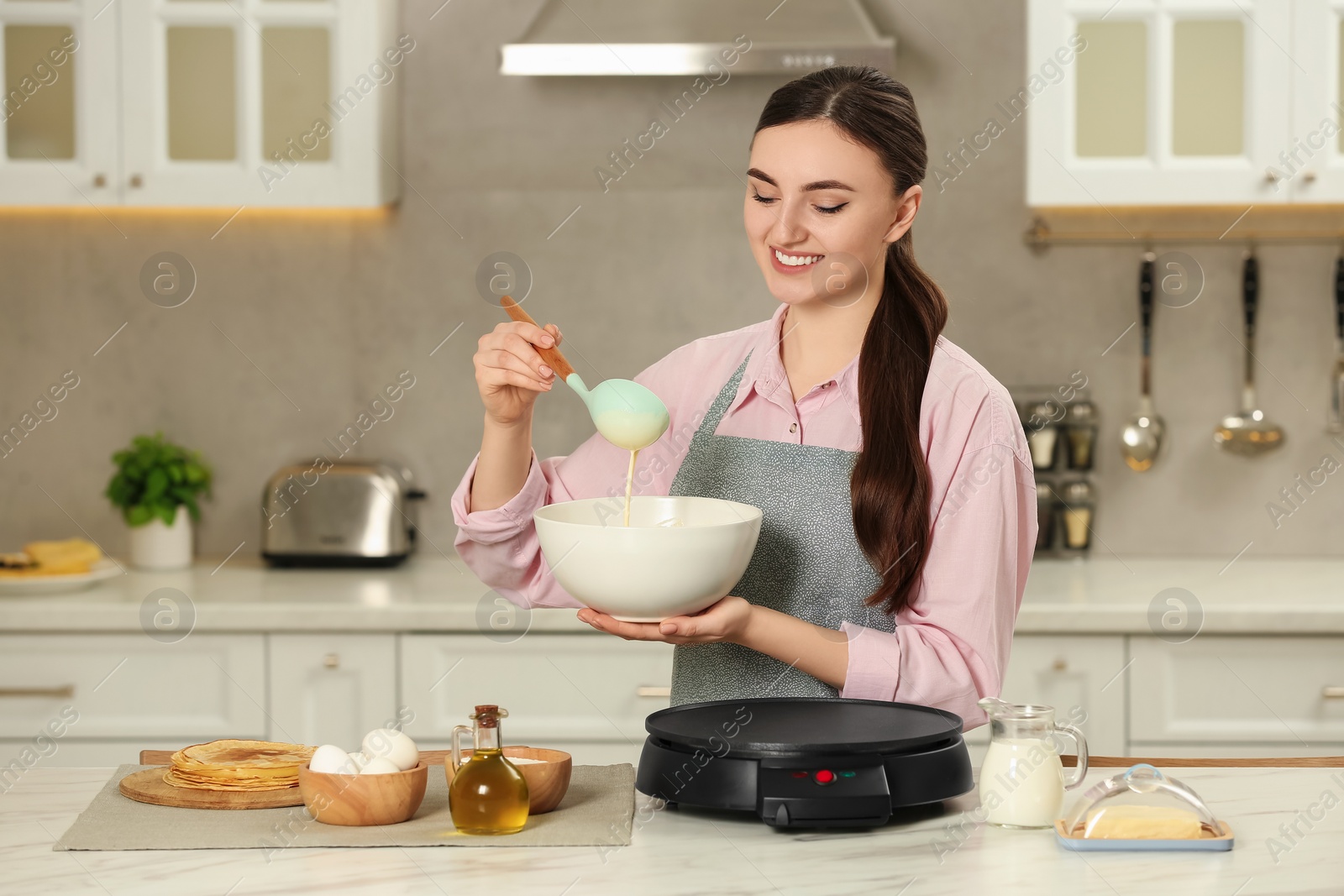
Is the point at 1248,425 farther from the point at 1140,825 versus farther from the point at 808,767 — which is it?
the point at 808,767

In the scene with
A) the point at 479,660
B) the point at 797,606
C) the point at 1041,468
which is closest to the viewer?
the point at 797,606

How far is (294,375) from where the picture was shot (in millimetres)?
2877

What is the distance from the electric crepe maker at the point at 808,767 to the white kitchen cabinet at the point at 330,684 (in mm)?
1246

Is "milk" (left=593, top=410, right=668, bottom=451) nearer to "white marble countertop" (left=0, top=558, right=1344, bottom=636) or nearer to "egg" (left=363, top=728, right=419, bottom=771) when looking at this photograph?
"egg" (left=363, top=728, right=419, bottom=771)

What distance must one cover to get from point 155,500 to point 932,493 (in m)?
1.86

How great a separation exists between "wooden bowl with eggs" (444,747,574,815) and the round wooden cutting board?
0.48 feet

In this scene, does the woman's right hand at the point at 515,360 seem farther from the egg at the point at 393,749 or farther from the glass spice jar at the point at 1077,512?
the glass spice jar at the point at 1077,512

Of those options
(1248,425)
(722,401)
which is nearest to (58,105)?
(722,401)

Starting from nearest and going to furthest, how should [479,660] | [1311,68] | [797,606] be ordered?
[797,606], [479,660], [1311,68]

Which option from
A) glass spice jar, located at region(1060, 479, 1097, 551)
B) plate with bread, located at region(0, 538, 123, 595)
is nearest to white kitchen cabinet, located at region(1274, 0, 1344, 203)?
glass spice jar, located at region(1060, 479, 1097, 551)

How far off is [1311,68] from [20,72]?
8.19ft

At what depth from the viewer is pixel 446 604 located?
2.29 meters

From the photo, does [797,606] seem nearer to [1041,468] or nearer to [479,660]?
[479,660]

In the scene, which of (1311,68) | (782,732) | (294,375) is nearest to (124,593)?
(294,375)
